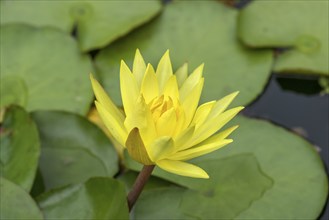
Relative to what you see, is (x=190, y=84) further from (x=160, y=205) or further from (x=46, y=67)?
(x=46, y=67)

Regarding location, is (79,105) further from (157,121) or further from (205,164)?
(157,121)

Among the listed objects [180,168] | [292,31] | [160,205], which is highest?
[292,31]

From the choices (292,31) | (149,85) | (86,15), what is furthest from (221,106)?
(86,15)

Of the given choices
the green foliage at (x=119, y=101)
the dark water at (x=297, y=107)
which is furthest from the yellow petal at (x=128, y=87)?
the dark water at (x=297, y=107)

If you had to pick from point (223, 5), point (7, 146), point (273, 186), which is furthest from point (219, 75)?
point (7, 146)

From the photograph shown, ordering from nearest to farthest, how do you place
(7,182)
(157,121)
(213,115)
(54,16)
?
1. (157,121)
2. (213,115)
3. (7,182)
4. (54,16)

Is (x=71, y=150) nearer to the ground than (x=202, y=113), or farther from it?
nearer to the ground

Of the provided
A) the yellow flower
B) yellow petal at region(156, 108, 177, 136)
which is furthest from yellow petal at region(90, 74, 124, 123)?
yellow petal at region(156, 108, 177, 136)
